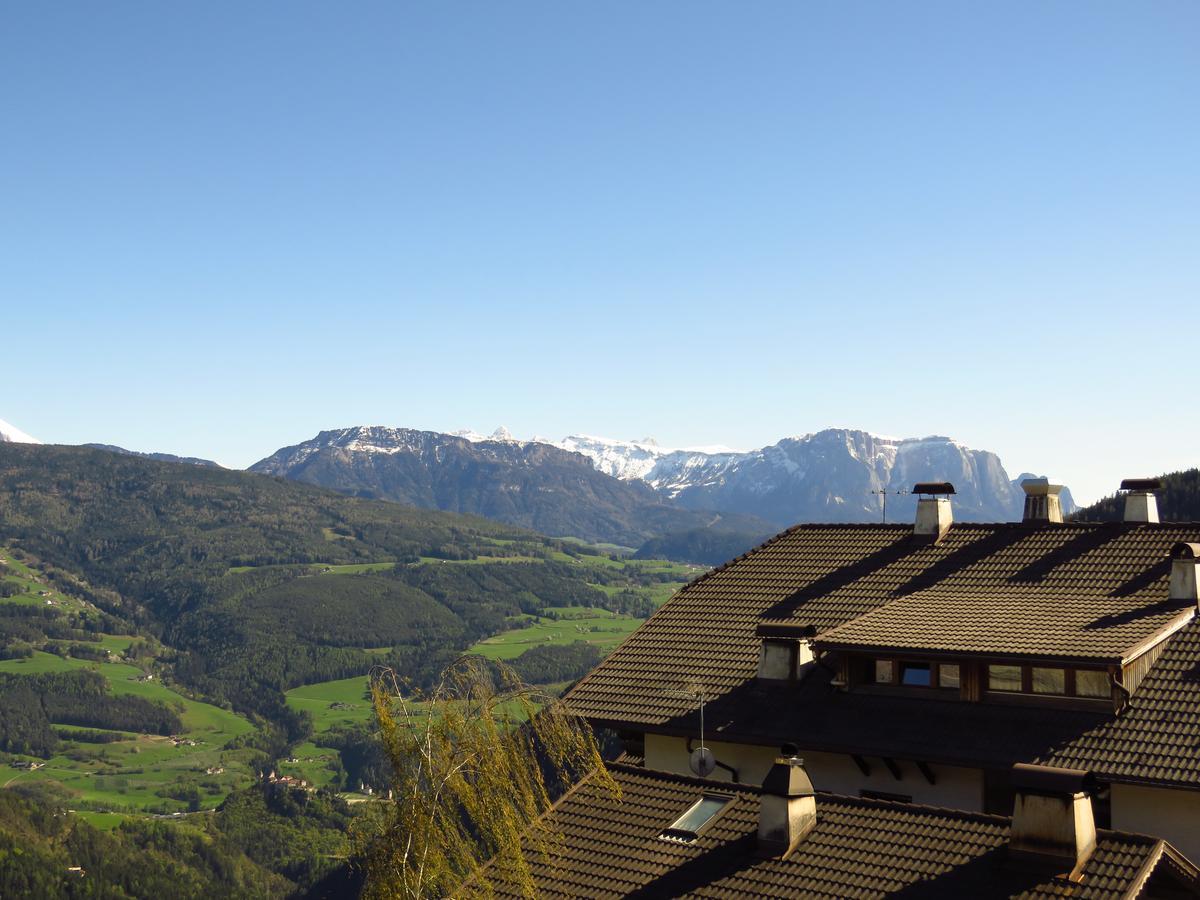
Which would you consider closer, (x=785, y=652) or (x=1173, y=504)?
(x=785, y=652)

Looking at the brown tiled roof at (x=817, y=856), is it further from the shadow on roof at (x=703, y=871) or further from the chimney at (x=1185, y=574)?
the chimney at (x=1185, y=574)

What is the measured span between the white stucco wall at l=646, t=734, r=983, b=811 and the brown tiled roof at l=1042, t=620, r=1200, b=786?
1.90m

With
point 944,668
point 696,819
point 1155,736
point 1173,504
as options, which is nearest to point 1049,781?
point 1155,736

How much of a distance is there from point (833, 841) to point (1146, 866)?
441 cm

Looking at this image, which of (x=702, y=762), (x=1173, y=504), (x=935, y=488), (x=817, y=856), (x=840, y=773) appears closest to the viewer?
(x=817, y=856)

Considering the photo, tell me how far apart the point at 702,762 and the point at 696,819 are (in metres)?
4.04

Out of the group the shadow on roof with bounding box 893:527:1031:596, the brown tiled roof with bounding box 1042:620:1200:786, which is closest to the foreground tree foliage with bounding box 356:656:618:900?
the brown tiled roof with bounding box 1042:620:1200:786

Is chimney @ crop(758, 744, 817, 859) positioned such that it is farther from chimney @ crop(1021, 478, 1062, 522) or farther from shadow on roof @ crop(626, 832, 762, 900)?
chimney @ crop(1021, 478, 1062, 522)

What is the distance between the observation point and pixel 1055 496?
30.2m

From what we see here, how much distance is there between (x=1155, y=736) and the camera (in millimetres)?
21047

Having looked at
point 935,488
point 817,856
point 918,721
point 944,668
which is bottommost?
point 817,856

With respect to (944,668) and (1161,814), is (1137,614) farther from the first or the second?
(1161,814)

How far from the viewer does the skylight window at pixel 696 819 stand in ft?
67.0

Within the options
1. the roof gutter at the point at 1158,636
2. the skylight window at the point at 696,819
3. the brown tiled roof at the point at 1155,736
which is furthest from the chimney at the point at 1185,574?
the skylight window at the point at 696,819
